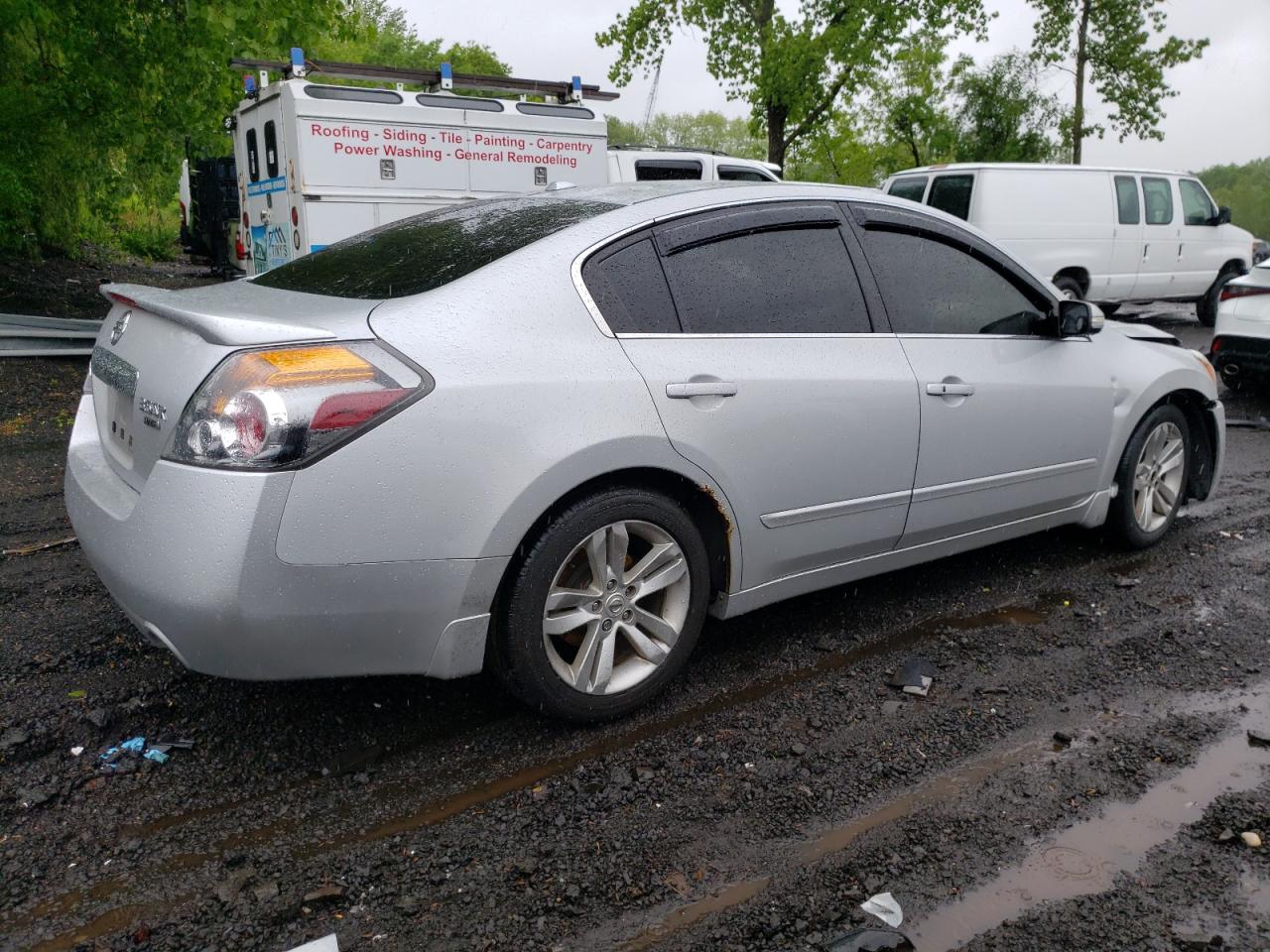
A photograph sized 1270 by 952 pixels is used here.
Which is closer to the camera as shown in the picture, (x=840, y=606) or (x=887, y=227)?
(x=887, y=227)

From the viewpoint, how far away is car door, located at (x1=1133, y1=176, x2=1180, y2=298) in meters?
13.9

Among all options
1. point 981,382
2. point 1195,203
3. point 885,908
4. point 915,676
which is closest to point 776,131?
point 1195,203

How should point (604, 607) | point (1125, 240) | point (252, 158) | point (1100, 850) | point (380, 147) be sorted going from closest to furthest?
point (1100, 850) < point (604, 607) < point (380, 147) < point (252, 158) < point (1125, 240)

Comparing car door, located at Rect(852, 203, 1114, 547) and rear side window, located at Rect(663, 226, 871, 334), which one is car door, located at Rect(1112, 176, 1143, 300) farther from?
rear side window, located at Rect(663, 226, 871, 334)

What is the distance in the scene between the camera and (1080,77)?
23.2 m

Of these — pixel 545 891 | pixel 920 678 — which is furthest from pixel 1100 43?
pixel 545 891

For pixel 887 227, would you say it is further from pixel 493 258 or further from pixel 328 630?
pixel 328 630

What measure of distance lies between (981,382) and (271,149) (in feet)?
29.7

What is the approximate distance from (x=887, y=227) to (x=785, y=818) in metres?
2.24

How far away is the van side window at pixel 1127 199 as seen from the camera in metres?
13.6

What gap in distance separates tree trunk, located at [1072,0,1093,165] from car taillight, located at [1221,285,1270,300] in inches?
616

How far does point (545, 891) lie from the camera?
7.86 feet

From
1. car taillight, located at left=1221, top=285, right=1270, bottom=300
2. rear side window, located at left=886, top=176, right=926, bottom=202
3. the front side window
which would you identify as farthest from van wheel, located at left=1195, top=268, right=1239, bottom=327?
the front side window

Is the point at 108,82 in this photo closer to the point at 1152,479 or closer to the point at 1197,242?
the point at 1152,479
